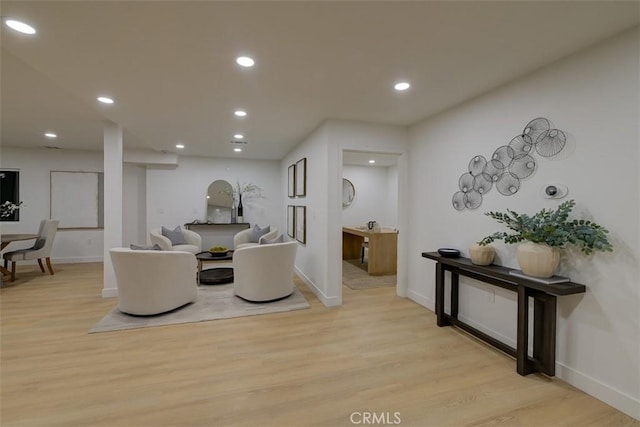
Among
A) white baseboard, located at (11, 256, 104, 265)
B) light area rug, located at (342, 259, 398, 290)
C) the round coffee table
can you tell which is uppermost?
the round coffee table

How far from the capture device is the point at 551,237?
203 cm

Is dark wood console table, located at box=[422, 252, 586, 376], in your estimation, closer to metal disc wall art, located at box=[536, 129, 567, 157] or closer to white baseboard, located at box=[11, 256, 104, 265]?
metal disc wall art, located at box=[536, 129, 567, 157]

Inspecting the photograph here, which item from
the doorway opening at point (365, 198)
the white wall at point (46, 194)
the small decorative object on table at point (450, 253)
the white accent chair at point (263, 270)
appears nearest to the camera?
the small decorative object on table at point (450, 253)

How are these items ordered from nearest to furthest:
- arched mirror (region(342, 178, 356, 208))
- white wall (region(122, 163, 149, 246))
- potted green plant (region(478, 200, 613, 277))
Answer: potted green plant (region(478, 200, 613, 277)), white wall (region(122, 163, 149, 246)), arched mirror (region(342, 178, 356, 208))

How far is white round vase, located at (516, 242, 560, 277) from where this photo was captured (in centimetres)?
207

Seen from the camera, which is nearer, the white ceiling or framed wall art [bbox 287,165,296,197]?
the white ceiling

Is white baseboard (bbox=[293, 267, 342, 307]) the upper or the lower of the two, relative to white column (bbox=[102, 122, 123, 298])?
lower

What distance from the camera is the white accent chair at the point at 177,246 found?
16.1ft

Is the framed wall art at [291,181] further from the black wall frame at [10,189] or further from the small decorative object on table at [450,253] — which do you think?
the black wall frame at [10,189]

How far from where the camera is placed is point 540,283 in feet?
6.70

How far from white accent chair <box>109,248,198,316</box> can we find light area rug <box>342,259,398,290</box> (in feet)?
8.37

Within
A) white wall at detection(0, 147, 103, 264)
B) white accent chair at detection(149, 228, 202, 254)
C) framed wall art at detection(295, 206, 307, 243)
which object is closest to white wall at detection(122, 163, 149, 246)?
white wall at detection(0, 147, 103, 264)

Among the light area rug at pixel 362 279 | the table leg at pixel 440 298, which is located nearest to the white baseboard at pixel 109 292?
the light area rug at pixel 362 279

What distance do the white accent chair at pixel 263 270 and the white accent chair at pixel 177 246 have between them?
1827 millimetres
